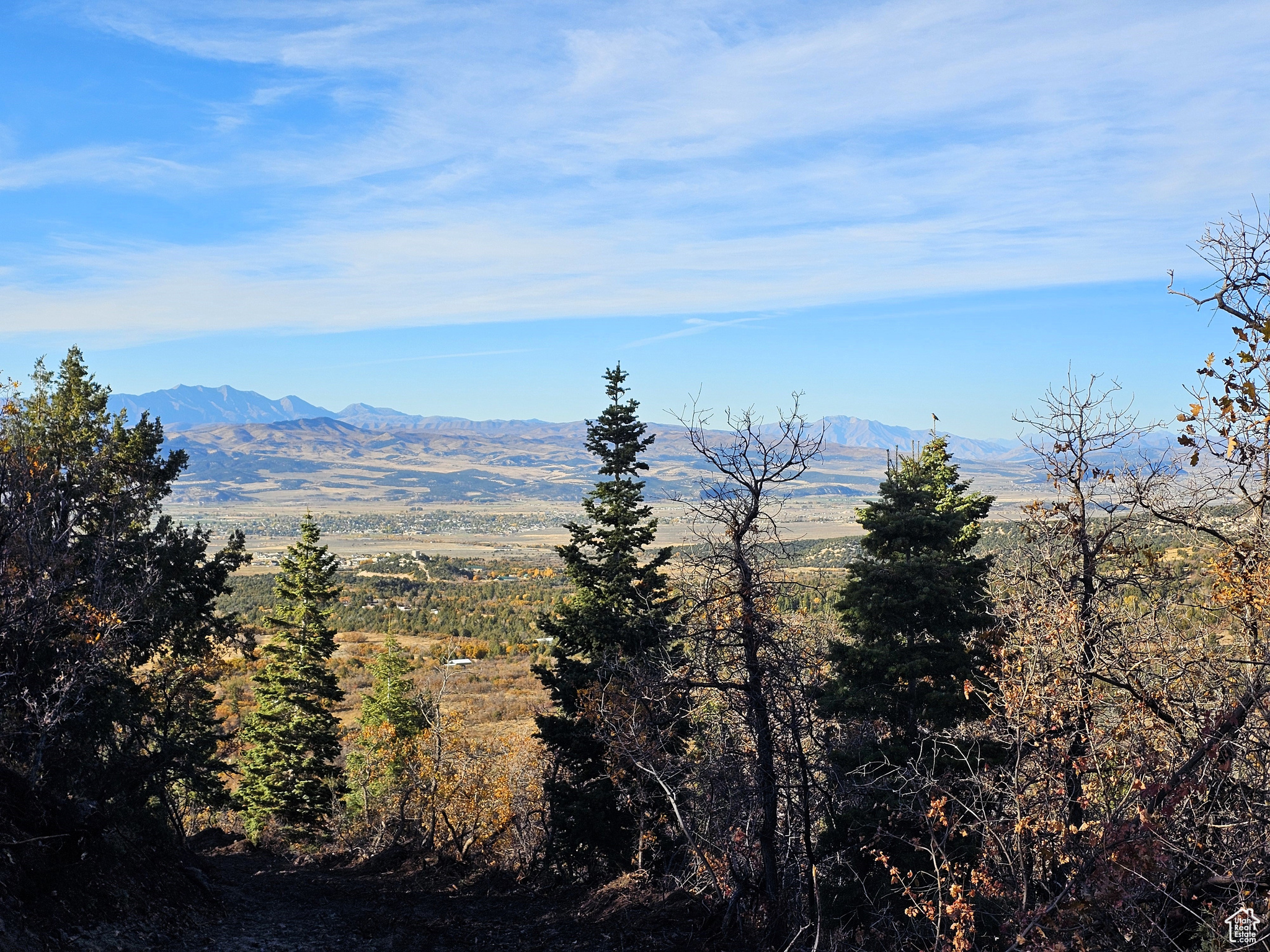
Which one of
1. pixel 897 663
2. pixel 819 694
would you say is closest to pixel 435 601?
pixel 897 663

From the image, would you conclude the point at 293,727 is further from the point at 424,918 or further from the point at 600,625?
the point at 600,625

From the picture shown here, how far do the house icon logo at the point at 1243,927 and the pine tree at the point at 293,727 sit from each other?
2429cm

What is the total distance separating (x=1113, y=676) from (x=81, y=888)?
1323 centimetres

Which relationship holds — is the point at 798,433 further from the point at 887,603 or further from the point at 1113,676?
the point at 887,603

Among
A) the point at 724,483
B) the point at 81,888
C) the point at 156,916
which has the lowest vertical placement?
the point at 156,916

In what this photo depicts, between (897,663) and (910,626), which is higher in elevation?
(910,626)

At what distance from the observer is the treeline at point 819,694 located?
8.57m

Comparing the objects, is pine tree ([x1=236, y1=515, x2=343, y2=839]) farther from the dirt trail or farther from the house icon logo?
the house icon logo

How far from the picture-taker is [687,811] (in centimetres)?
1302

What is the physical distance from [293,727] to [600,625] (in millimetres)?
13960

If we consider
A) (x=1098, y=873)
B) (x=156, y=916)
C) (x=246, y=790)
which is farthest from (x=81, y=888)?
(x=246, y=790)

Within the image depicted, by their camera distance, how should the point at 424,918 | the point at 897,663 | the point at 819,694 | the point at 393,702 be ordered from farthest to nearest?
the point at 393,702, the point at 897,663, the point at 424,918, the point at 819,694

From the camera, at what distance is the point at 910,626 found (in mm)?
15906

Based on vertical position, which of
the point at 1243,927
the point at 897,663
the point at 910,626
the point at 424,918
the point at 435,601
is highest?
the point at 910,626
